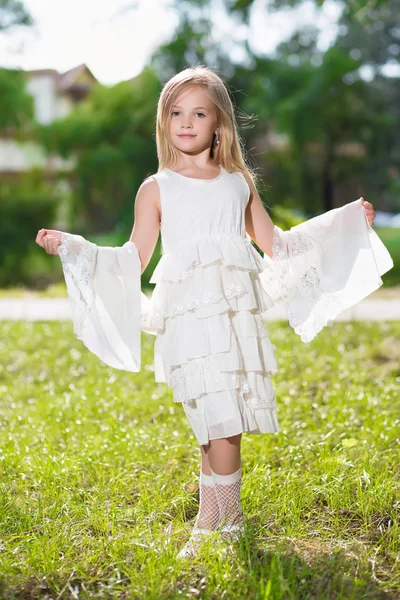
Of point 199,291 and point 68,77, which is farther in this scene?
point 68,77

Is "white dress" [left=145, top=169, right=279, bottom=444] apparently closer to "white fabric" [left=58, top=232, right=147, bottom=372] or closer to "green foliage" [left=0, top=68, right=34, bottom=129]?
"white fabric" [left=58, top=232, right=147, bottom=372]

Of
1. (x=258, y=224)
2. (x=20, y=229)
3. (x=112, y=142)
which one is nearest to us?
(x=258, y=224)

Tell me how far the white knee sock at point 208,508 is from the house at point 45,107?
13356 millimetres

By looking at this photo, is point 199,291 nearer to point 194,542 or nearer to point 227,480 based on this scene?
point 227,480

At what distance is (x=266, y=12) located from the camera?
15641mm

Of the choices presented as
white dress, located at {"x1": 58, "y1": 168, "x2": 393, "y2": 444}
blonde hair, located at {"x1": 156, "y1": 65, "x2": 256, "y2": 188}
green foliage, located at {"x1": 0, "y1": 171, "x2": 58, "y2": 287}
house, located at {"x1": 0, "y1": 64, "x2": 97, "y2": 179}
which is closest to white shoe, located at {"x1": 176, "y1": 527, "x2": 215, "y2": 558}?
white dress, located at {"x1": 58, "y1": 168, "x2": 393, "y2": 444}

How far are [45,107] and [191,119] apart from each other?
681 inches

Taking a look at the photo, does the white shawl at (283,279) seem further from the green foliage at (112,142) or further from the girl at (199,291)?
the green foliage at (112,142)

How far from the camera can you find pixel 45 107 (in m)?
19.0

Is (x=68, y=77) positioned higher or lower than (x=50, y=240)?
higher

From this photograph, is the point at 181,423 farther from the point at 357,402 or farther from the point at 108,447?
the point at 357,402

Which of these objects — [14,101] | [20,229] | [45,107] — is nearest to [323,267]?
[20,229]

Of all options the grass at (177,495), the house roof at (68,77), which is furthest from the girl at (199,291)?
the house roof at (68,77)

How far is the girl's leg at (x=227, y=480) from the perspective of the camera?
253 centimetres
